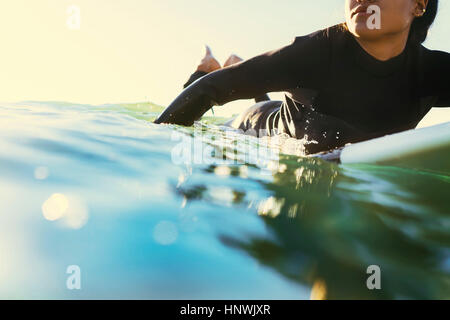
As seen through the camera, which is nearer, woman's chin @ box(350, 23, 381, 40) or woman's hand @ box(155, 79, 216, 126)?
woman's chin @ box(350, 23, 381, 40)

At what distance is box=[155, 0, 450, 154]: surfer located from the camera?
1858mm

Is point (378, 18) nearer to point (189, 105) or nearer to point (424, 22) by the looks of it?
point (424, 22)

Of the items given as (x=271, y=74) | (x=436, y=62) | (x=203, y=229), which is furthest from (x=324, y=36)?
(x=203, y=229)

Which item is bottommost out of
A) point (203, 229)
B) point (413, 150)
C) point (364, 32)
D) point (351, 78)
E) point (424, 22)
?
point (203, 229)

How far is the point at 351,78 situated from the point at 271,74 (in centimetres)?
44

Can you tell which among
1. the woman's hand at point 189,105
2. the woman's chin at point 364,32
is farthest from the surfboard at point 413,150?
the woman's hand at point 189,105

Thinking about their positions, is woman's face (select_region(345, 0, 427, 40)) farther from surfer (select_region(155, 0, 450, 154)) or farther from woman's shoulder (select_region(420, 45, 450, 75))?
woman's shoulder (select_region(420, 45, 450, 75))

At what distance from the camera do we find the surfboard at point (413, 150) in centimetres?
144

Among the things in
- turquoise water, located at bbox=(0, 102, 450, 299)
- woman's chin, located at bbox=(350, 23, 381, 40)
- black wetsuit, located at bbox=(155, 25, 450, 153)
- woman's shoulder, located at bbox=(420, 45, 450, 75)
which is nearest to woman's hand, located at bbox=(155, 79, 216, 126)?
black wetsuit, located at bbox=(155, 25, 450, 153)

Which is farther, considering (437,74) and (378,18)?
(437,74)

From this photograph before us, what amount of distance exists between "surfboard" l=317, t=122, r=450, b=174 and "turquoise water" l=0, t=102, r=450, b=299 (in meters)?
0.15

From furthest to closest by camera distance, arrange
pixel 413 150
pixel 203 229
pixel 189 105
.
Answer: pixel 189 105
pixel 413 150
pixel 203 229

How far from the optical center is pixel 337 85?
1.94 meters
